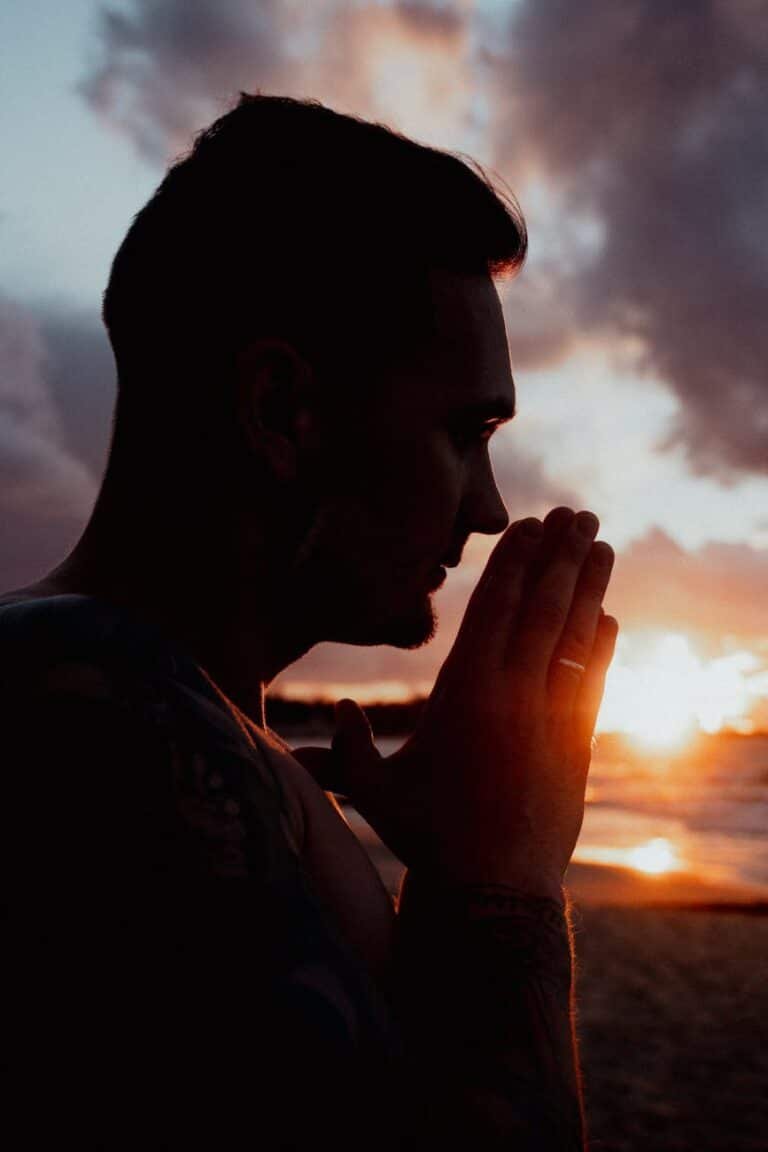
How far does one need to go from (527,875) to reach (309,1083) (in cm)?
67

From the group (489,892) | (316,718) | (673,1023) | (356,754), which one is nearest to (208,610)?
(356,754)

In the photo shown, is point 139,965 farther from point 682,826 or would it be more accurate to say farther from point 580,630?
point 682,826

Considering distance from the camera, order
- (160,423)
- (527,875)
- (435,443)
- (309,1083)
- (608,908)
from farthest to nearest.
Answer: (608,908) < (435,443) < (160,423) < (527,875) < (309,1083)

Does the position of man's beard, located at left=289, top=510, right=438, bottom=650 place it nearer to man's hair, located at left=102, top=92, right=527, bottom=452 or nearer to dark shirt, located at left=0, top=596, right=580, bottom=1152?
man's hair, located at left=102, top=92, right=527, bottom=452

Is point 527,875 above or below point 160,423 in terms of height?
below

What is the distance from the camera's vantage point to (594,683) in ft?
6.67

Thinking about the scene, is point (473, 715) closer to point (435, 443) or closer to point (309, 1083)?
point (435, 443)

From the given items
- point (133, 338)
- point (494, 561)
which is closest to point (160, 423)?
point (133, 338)

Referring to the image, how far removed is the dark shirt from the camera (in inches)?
43.9

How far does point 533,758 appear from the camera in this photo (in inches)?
71.6

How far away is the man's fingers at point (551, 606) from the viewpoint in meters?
1.89

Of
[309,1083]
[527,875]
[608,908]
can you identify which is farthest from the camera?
[608,908]

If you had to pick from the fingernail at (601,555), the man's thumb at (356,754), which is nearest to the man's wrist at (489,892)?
the man's thumb at (356,754)

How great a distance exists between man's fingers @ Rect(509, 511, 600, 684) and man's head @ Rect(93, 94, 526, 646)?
0.18 metres
